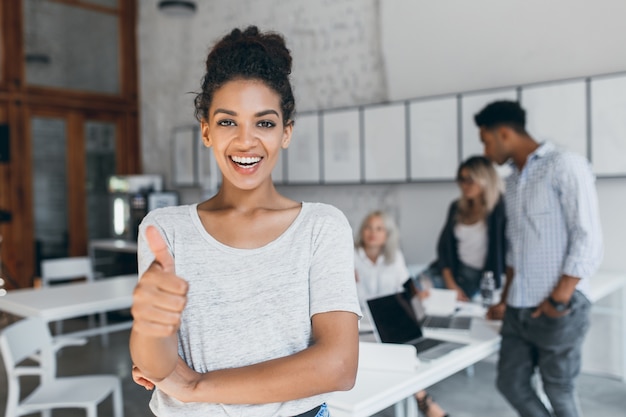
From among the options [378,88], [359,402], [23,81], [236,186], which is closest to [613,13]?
[378,88]

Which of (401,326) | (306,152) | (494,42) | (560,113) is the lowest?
(401,326)

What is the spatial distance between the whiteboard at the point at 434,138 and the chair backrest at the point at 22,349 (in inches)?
116

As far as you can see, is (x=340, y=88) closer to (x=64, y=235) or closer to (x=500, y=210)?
(x=500, y=210)

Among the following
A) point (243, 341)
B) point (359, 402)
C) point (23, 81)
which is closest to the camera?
point (243, 341)

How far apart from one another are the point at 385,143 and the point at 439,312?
226 centimetres

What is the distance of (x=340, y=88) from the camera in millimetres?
5238

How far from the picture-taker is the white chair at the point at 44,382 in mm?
2422

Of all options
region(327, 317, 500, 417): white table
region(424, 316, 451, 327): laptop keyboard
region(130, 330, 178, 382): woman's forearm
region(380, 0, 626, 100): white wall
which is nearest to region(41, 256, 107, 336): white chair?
region(380, 0, 626, 100): white wall

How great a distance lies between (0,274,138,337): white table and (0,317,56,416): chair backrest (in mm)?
297

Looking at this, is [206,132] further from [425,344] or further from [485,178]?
[485,178]

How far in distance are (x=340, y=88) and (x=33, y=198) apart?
12.0 ft

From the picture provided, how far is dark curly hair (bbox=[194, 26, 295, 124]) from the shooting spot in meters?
0.92

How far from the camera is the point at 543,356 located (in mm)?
2275

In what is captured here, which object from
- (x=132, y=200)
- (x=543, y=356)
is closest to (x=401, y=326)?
Answer: (x=543, y=356)
